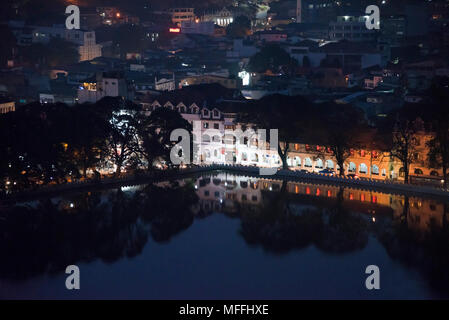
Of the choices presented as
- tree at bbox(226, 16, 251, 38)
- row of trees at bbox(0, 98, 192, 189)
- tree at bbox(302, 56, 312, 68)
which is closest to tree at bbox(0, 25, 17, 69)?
tree at bbox(226, 16, 251, 38)

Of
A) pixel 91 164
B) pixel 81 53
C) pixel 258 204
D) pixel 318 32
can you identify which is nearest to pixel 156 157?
pixel 91 164

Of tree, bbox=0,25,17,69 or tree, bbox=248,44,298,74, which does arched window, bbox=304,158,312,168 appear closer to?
tree, bbox=248,44,298,74

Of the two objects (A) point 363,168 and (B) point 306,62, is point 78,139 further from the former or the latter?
(B) point 306,62

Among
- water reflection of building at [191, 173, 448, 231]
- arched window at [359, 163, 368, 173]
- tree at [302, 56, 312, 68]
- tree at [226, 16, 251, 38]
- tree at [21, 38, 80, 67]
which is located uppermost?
tree at [226, 16, 251, 38]

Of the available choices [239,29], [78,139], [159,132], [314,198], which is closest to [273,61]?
[239,29]

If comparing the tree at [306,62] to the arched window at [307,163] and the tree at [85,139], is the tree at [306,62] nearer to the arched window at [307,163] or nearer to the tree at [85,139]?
the arched window at [307,163]
